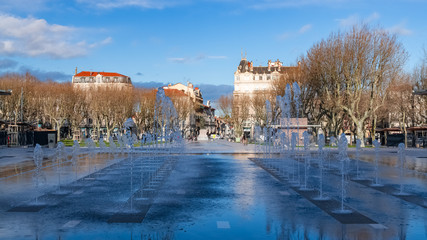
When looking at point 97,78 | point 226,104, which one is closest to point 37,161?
point 226,104

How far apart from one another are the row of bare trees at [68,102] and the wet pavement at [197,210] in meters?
48.1

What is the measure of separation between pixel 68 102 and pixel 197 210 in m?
62.1

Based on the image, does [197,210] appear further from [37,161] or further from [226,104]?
[226,104]

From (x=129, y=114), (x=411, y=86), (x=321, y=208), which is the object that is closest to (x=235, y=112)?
(x=129, y=114)

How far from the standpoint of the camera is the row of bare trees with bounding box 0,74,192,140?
204 feet

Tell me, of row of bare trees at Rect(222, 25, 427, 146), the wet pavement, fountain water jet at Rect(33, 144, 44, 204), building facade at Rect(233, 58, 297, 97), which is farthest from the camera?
building facade at Rect(233, 58, 297, 97)

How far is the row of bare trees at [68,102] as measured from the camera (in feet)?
204

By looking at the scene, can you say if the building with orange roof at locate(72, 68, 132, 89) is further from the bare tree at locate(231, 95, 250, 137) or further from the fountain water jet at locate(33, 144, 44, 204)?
the fountain water jet at locate(33, 144, 44, 204)

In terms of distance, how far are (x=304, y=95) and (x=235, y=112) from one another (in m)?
30.3

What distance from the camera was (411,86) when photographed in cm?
6191

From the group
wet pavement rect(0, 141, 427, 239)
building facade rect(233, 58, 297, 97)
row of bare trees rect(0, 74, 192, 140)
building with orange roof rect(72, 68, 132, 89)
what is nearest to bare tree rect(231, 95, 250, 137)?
row of bare trees rect(0, 74, 192, 140)

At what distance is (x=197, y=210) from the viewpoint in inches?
442

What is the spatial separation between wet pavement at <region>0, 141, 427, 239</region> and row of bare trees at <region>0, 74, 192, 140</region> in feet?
158

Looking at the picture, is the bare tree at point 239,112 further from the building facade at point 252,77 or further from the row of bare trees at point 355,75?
the building facade at point 252,77
